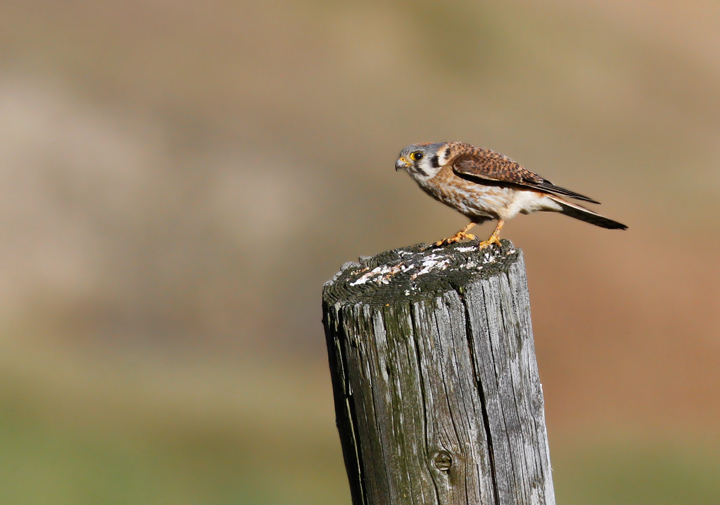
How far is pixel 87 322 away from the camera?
44.7ft

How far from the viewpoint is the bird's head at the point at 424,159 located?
5.55 m

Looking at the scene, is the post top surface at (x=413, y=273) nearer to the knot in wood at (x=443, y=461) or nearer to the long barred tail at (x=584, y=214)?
the knot in wood at (x=443, y=461)

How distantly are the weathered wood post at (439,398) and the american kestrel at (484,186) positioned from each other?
8.54ft

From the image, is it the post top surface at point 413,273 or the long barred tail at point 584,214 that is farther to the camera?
the long barred tail at point 584,214

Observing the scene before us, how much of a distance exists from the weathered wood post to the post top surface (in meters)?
0.02

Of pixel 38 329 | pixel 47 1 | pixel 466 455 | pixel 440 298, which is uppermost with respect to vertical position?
pixel 47 1

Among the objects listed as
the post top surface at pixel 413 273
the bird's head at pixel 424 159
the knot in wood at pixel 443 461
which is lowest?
the knot in wood at pixel 443 461

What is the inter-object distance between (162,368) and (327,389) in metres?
2.92

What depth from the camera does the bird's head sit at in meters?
5.55

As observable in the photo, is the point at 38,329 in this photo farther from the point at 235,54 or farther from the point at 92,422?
the point at 235,54

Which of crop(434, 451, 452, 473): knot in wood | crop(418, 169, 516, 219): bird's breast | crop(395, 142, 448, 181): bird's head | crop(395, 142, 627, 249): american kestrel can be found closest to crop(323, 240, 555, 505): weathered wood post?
crop(434, 451, 452, 473): knot in wood

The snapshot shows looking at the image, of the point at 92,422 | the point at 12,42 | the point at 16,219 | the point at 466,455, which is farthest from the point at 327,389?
the point at 12,42

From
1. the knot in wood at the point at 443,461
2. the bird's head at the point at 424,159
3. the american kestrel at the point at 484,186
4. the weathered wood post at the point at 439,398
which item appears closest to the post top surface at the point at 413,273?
the weathered wood post at the point at 439,398

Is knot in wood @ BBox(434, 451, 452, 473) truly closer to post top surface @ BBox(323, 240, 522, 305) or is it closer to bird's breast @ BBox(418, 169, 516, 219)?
post top surface @ BBox(323, 240, 522, 305)
